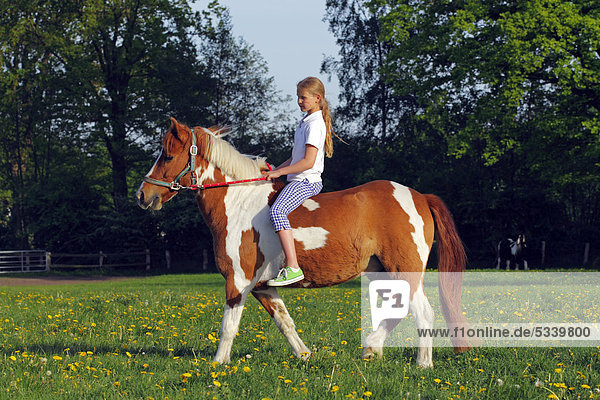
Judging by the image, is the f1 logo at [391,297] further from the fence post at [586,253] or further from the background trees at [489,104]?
the fence post at [586,253]

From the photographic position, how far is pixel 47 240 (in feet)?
130

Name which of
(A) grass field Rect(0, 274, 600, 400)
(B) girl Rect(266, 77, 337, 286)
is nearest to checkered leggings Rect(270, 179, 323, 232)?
(B) girl Rect(266, 77, 337, 286)

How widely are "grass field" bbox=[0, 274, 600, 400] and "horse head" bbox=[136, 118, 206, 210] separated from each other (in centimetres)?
172

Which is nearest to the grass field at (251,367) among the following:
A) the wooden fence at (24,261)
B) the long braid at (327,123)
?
the long braid at (327,123)

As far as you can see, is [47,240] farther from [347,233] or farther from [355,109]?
[347,233]

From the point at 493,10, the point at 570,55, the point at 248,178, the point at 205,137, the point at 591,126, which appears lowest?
the point at 248,178

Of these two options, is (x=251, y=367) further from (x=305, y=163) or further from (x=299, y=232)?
(x=305, y=163)

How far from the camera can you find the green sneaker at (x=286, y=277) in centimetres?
609

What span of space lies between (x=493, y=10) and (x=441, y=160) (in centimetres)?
1389

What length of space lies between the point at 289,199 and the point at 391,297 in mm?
1477

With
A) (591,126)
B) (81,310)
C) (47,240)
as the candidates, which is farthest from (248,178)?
(47,240)

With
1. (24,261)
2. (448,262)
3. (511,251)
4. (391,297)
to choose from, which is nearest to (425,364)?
(391,297)

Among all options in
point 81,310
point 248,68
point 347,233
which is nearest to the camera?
point 347,233

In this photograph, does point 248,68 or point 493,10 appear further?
point 248,68
